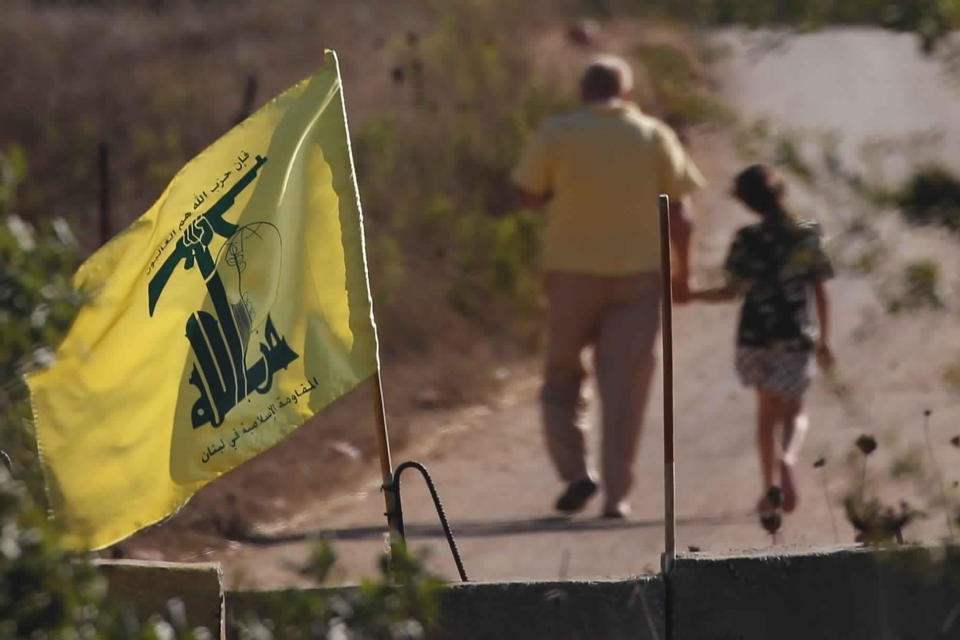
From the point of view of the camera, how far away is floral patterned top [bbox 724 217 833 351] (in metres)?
5.26

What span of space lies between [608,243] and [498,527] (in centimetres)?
152

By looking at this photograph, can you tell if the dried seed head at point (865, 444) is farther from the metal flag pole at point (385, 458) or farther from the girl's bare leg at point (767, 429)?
the girl's bare leg at point (767, 429)

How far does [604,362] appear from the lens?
948cm

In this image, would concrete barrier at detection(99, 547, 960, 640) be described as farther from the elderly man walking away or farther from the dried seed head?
the elderly man walking away

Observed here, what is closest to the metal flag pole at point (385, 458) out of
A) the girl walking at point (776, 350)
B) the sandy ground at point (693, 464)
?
the sandy ground at point (693, 464)

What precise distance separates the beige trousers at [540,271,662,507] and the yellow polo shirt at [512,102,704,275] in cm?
12

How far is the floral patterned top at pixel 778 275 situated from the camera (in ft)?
17.3

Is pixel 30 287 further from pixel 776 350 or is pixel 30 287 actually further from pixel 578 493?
pixel 578 493

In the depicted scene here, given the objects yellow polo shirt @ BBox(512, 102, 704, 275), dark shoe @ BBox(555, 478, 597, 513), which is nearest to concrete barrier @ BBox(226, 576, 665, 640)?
yellow polo shirt @ BBox(512, 102, 704, 275)

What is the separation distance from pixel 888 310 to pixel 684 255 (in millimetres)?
4645

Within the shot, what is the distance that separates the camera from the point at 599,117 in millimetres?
9172

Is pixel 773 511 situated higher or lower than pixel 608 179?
lower

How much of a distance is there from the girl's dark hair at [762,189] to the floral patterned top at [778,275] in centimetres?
27

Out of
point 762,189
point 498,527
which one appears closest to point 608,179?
point 762,189
